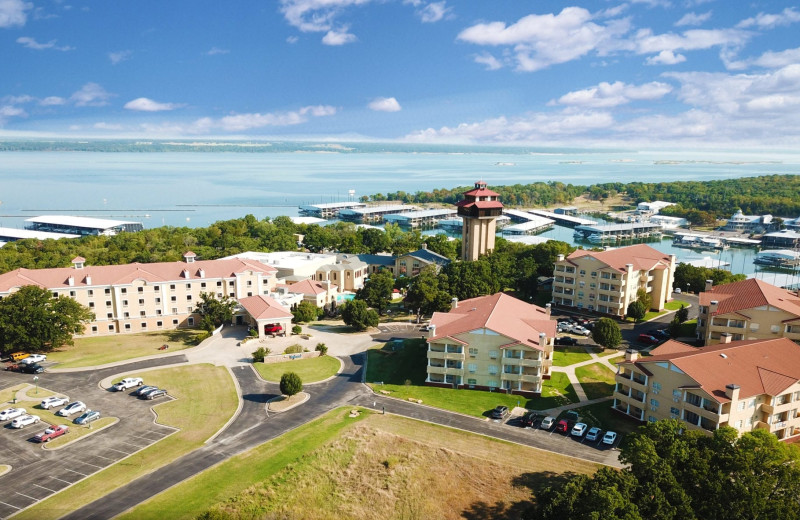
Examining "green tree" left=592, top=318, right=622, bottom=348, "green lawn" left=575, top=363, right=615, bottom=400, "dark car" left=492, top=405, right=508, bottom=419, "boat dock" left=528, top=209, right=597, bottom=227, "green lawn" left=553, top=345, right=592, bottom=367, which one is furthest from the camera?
"boat dock" left=528, top=209, right=597, bottom=227

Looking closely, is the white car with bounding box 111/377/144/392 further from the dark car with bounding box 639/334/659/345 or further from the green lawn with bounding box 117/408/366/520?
the dark car with bounding box 639/334/659/345

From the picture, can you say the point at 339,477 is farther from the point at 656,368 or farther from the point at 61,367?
the point at 61,367

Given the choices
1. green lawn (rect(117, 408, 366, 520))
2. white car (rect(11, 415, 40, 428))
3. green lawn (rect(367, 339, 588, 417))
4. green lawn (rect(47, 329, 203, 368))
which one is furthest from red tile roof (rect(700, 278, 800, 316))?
white car (rect(11, 415, 40, 428))

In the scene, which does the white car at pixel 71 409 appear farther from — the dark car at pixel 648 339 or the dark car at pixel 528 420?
the dark car at pixel 648 339

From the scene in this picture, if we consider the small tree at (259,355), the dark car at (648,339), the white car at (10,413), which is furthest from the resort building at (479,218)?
the white car at (10,413)

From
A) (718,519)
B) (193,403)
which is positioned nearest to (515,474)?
(718,519)

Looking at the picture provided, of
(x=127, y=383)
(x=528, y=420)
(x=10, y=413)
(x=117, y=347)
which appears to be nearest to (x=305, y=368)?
(x=127, y=383)
